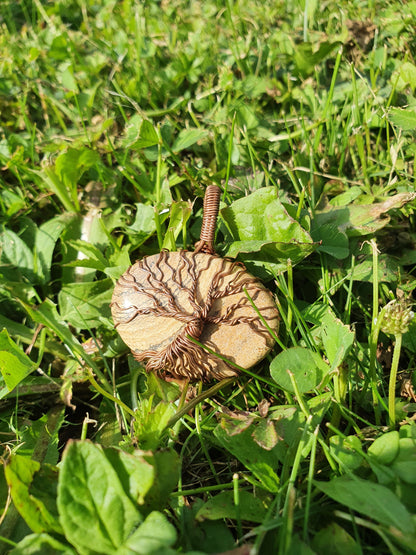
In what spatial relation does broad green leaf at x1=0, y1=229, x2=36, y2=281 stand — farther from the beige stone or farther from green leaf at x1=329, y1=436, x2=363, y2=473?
green leaf at x1=329, y1=436, x2=363, y2=473

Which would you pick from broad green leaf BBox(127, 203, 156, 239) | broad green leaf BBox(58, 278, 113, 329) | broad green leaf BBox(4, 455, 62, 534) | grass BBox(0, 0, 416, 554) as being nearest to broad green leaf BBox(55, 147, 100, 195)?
grass BBox(0, 0, 416, 554)

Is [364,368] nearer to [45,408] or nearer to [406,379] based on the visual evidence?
[406,379]

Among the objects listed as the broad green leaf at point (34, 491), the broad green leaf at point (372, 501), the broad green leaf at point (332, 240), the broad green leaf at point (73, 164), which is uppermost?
the broad green leaf at point (73, 164)

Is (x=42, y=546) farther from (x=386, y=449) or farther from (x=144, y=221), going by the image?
(x=144, y=221)

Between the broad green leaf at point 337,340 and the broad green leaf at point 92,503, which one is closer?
the broad green leaf at point 92,503

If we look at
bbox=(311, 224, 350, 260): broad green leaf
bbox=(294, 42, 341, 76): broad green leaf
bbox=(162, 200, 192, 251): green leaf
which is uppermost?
bbox=(294, 42, 341, 76): broad green leaf

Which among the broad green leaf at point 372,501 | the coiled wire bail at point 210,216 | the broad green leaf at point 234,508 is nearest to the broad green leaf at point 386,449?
the broad green leaf at point 372,501

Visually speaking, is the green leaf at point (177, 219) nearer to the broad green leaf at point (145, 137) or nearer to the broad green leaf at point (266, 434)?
the broad green leaf at point (145, 137)
